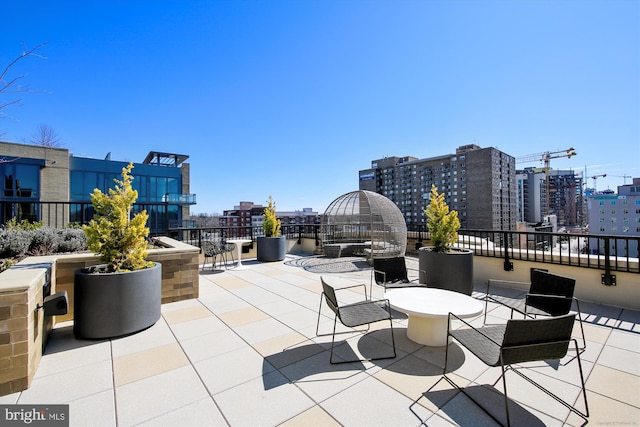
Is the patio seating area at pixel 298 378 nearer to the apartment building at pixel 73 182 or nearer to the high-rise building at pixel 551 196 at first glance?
the apartment building at pixel 73 182

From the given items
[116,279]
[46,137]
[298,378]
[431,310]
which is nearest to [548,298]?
[431,310]

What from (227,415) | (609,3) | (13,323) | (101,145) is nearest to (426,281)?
(227,415)

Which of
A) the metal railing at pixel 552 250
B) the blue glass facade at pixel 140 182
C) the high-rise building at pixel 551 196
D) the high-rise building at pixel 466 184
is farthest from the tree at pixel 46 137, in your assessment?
the high-rise building at pixel 551 196

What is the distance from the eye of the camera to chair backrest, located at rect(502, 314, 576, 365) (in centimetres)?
161

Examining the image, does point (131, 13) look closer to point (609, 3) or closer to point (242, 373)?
point (242, 373)

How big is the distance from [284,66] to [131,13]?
14.1ft

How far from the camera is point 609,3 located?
429cm

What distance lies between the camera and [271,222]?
7.79 meters

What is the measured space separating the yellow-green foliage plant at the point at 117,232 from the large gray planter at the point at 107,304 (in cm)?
25

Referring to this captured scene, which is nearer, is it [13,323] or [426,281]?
[13,323]

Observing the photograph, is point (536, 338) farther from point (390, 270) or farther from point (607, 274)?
point (607, 274)

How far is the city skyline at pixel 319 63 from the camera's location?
4.49 metres

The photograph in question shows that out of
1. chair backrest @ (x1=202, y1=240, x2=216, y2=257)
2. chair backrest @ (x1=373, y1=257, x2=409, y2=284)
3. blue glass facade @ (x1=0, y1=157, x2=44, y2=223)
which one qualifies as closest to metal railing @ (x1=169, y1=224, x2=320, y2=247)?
chair backrest @ (x1=202, y1=240, x2=216, y2=257)

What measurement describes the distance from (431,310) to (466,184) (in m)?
66.6
